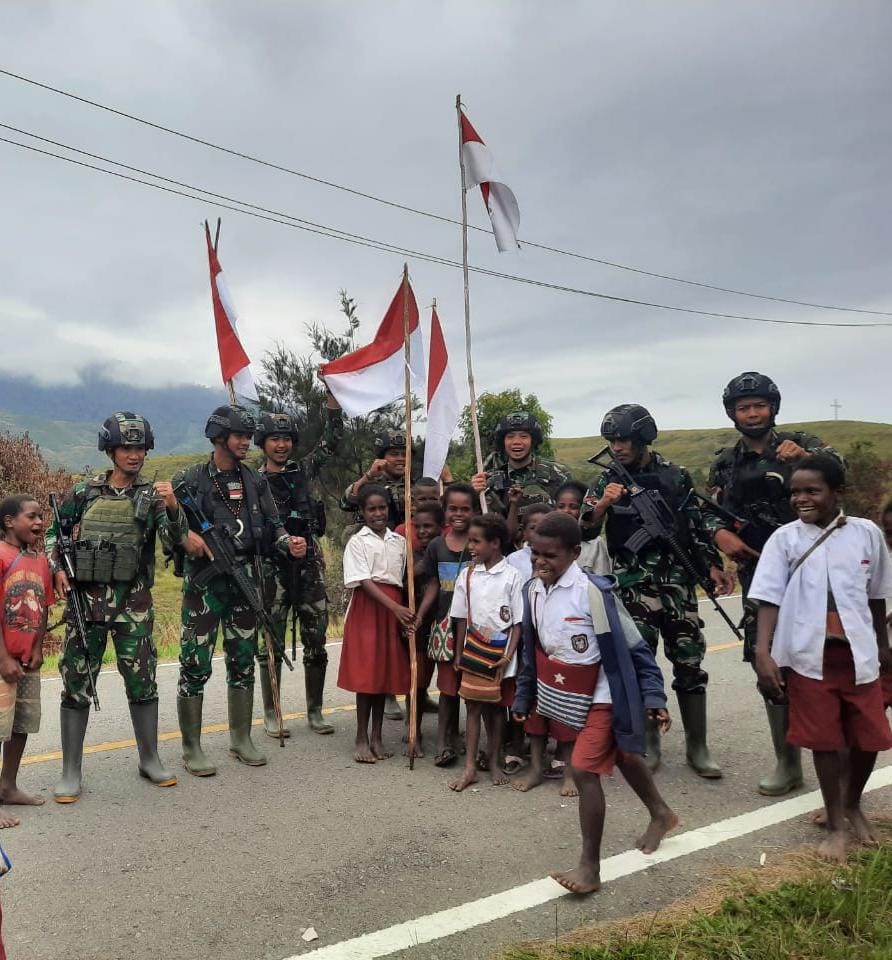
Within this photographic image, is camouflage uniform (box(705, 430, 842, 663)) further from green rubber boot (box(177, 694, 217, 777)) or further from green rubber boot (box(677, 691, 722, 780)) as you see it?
green rubber boot (box(177, 694, 217, 777))

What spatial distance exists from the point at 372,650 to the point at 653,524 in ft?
6.77

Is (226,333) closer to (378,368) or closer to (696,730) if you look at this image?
(378,368)

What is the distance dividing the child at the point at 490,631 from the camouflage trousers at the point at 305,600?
154cm

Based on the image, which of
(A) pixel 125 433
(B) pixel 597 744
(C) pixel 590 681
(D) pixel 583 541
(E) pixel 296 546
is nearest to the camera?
(B) pixel 597 744

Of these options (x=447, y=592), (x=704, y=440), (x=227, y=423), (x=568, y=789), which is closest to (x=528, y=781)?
(x=568, y=789)

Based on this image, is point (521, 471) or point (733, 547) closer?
point (733, 547)

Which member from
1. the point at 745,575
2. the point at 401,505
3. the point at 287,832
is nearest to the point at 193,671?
the point at 287,832

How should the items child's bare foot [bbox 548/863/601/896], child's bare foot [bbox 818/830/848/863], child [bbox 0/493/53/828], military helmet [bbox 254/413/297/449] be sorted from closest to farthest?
child's bare foot [bbox 548/863/601/896] → child's bare foot [bbox 818/830/848/863] → child [bbox 0/493/53/828] → military helmet [bbox 254/413/297/449]

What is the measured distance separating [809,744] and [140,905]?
123 inches

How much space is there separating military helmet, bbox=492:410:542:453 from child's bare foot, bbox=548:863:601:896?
3494 millimetres

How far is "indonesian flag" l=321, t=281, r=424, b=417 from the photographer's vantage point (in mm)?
6797

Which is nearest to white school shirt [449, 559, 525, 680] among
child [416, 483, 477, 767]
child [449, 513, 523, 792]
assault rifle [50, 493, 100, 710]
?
child [449, 513, 523, 792]

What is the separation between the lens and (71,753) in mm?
5254

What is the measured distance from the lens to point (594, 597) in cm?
400
